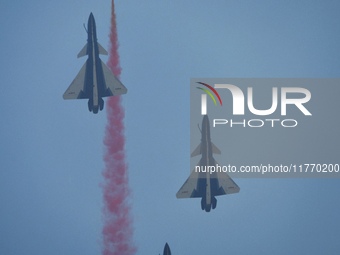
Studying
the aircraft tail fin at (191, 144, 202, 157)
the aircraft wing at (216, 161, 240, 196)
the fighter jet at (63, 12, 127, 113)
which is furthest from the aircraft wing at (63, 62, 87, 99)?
the aircraft wing at (216, 161, 240, 196)

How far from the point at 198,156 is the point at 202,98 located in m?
0.96

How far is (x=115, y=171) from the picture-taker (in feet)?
23.9

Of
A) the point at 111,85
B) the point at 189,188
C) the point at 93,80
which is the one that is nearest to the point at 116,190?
the point at 189,188

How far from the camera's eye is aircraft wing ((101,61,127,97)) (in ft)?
23.3

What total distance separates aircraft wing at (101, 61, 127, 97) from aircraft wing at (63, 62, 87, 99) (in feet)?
1.23

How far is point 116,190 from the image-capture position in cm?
728

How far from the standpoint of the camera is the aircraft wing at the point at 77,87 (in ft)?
23.6

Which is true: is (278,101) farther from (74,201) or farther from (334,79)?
(74,201)

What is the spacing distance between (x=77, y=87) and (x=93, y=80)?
0.32m

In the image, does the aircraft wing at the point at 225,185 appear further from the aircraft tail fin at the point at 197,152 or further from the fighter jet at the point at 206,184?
the aircraft tail fin at the point at 197,152

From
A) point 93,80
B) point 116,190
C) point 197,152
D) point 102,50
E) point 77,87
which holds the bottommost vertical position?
point 116,190

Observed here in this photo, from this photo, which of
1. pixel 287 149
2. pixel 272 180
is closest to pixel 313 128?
pixel 287 149

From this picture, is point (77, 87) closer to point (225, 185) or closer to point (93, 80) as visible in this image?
point (93, 80)

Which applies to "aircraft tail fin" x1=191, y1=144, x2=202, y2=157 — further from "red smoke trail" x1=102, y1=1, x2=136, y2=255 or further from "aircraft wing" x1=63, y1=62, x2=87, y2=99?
"aircraft wing" x1=63, y1=62, x2=87, y2=99
